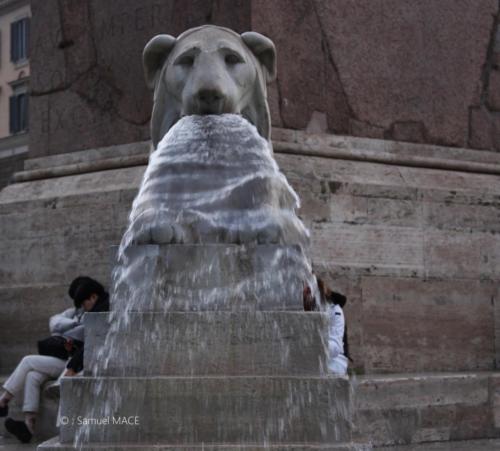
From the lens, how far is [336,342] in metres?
5.86

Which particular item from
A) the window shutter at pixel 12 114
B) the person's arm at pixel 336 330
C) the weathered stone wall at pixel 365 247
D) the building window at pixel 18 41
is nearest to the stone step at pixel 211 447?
the person's arm at pixel 336 330

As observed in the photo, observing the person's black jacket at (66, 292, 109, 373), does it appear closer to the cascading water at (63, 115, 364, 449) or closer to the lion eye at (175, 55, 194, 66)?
the cascading water at (63, 115, 364, 449)

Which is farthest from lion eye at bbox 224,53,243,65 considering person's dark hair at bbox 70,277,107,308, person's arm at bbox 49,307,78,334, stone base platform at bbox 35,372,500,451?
stone base platform at bbox 35,372,500,451

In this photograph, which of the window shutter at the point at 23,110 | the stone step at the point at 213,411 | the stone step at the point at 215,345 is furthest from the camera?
the window shutter at the point at 23,110

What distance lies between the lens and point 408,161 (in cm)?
854

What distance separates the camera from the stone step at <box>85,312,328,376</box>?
15.0 feet

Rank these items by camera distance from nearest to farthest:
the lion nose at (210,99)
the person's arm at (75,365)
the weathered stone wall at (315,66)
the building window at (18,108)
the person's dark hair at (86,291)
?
the lion nose at (210,99) < the person's arm at (75,365) < the person's dark hair at (86,291) < the weathered stone wall at (315,66) < the building window at (18,108)

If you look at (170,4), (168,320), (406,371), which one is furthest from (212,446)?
(170,4)

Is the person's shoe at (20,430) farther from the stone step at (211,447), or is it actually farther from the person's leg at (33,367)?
Answer: the stone step at (211,447)

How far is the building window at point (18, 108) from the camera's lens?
4362 cm

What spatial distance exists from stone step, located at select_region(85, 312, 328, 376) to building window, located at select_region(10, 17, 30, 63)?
4192 cm

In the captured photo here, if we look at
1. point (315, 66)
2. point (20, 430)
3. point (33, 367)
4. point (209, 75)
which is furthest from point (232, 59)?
point (315, 66)

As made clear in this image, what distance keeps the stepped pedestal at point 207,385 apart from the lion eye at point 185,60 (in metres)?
1.41

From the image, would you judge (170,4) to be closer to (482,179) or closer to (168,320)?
(482,179)
